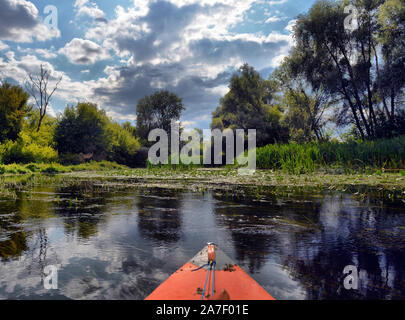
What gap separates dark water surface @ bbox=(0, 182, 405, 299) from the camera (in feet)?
6.85

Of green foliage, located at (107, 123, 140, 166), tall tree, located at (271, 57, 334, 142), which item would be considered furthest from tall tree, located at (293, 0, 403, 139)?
green foliage, located at (107, 123, 140, 166)

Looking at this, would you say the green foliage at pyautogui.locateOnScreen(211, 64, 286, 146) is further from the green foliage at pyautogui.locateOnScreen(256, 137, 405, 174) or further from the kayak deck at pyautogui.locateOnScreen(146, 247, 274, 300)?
the kayak deck at pyautogui.locateOnScreen(146, 247, 274, 300)

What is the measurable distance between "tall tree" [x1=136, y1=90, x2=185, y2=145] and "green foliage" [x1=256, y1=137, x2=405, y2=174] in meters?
31.9

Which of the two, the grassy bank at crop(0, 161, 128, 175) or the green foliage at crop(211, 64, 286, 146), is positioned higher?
the green foliage at crop(211, 64, 286, 146)

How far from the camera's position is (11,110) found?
77.7 feet

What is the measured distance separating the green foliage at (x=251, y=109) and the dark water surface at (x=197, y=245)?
23800mm

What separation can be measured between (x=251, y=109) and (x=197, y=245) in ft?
92.3

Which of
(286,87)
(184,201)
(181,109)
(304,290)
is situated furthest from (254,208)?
(181,109)

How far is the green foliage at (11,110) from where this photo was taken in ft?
75.4

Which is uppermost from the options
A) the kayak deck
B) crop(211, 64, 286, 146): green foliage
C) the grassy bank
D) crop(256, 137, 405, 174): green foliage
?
crop(211, 64, 286, 146): green foliage

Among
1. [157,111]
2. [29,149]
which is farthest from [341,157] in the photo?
[157,111]

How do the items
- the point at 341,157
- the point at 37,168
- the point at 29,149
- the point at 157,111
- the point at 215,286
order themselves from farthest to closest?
the point at 157,111, the point at 29,149, the point at 37,168, the point at 341,157, the point at 215,286

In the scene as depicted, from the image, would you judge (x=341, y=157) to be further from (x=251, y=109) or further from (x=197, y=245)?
(x=251, y=109)
